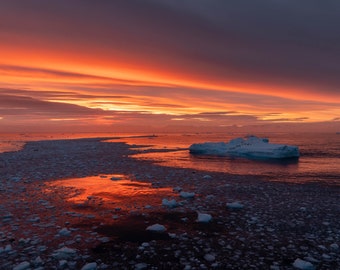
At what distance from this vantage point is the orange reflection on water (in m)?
9.45

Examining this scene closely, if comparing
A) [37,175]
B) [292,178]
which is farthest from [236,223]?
[37,175]

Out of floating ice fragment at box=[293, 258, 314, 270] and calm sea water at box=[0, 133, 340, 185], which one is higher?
floating ice fragment at box=[293, 258, 314, 270]

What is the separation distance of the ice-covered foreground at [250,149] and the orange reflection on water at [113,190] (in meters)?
15.2

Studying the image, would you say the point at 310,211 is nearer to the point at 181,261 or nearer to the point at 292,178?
the point at 181,261

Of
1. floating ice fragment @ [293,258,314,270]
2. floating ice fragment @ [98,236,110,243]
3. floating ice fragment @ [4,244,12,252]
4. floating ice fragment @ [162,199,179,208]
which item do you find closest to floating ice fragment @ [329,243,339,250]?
floating ice fragment @ [293,258,314,270]

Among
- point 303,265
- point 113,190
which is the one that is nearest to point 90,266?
point 303,265

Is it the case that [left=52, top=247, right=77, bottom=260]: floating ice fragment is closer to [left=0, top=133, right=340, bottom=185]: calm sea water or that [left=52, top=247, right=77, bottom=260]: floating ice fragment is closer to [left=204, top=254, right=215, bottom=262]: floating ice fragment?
[left=204, top=254, right=215, bottom=262]: floating ice fragment

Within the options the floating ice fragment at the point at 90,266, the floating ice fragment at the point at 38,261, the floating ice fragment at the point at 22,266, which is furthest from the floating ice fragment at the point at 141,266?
the floating ice fragment at the point at 22,266

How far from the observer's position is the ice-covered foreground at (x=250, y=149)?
24219 millimetres

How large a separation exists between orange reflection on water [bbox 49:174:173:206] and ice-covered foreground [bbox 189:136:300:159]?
15232 mm

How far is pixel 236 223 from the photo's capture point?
7035 mm

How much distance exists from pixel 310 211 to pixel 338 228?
141 centimetres

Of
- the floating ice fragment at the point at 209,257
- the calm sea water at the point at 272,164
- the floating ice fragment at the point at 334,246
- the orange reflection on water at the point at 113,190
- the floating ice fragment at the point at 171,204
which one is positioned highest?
the floating ice fragment at the point at 334,246

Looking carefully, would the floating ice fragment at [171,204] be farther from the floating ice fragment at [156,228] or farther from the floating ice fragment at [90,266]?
the floating ice fragment at [90,266]
